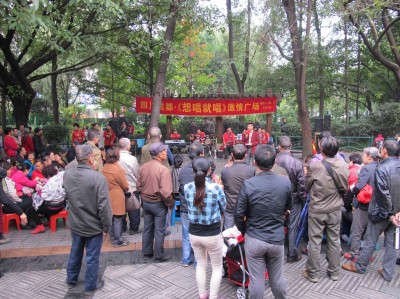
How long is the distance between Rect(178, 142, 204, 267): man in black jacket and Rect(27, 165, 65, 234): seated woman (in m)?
2.60

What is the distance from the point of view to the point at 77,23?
10.9m

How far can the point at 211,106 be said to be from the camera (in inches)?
635

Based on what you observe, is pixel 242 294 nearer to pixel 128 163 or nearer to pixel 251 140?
pixel 128 163

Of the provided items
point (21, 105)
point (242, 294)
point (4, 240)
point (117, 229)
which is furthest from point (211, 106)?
point (242, 294)

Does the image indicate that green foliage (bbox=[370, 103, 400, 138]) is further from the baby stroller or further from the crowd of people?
the baby stroller

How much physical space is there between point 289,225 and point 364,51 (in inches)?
731

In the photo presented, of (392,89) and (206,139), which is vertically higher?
(392,89)

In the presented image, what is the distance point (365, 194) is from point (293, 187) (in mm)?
959

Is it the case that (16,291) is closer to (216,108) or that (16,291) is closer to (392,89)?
(216,108)

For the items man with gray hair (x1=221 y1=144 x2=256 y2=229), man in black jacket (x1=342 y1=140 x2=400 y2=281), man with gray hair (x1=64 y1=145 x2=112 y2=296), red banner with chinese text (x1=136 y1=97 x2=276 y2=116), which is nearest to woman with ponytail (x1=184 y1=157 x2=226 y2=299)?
man with gray hair (x1=221 y1=144 x2=256 y2=229)

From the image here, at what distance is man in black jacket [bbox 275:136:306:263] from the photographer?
15.5ft

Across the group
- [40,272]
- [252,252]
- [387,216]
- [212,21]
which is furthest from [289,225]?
[212,21]

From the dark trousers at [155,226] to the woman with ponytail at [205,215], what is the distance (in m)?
1.31

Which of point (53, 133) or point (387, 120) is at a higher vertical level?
point (387, 120)
